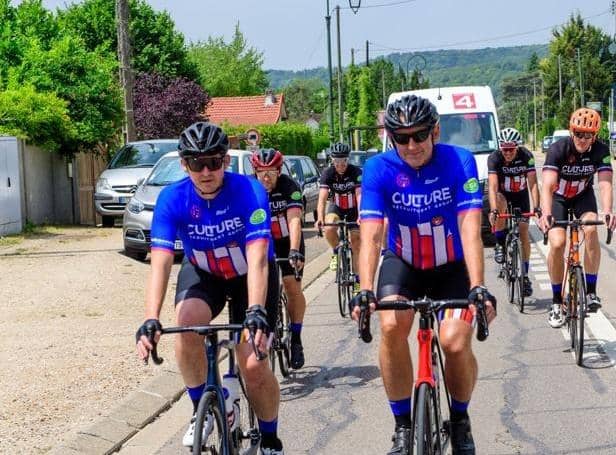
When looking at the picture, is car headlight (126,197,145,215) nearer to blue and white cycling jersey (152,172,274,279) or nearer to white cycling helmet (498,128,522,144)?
white cycling helmet (498,128,522,144)

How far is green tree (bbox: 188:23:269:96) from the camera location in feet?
305

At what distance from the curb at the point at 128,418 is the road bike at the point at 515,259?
469 cm

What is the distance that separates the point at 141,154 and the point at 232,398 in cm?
1740

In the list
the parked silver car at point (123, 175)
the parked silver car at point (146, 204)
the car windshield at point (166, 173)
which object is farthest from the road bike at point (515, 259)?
the parked silver car at point (123, 175)

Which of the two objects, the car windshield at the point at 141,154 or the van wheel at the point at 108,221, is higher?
the car windshield at the point at 141,154

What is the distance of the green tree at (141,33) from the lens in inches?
1766

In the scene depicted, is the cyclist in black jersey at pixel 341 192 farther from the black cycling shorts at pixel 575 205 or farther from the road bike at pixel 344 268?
the black cycling shorts at pixel 575 205

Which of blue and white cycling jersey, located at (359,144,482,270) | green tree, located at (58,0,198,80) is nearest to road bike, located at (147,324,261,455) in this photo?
blue and white cycling jersey, located at (359,144,482,270)

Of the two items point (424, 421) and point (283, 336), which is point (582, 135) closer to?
point (283, 336)

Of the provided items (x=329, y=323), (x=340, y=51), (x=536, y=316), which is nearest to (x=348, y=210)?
(x=329, y=323)

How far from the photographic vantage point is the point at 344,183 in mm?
12023

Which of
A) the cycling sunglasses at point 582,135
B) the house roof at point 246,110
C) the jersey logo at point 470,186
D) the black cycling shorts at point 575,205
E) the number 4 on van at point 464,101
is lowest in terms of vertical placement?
the black cycling shorts at point 575,205

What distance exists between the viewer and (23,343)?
9477mm

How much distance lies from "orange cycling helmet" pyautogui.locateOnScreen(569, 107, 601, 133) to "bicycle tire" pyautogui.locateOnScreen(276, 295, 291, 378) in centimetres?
287
